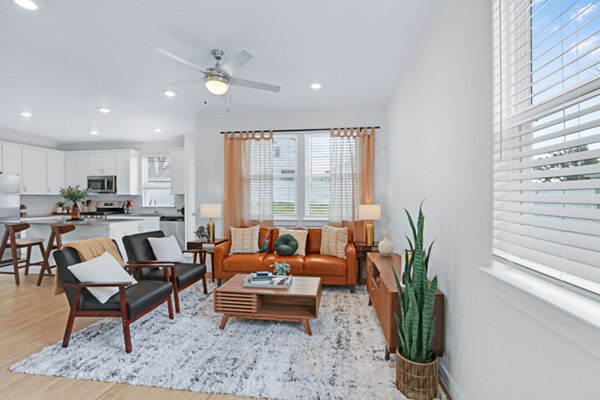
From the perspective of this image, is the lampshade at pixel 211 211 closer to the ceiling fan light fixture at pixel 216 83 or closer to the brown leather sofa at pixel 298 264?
the brown leather sofa at pixel 298 264

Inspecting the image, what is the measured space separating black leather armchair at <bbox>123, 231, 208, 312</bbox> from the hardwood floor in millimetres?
699

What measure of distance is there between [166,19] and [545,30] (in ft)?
8.36

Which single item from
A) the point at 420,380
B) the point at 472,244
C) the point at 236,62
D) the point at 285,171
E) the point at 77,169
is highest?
the point at 236,62

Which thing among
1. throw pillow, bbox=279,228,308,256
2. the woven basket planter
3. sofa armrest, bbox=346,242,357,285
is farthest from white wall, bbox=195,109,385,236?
the woven basket planter

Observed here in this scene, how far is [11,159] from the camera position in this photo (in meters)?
6.03

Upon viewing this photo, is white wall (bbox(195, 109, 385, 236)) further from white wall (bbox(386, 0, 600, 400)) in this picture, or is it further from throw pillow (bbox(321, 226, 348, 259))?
white wall (bbox(386, 0, 600, 400))

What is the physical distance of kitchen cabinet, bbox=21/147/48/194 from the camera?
634cm

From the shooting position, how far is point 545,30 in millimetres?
1215

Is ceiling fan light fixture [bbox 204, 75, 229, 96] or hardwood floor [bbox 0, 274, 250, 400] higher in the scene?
ceiling fan light fixture [bbox 204, 75, 229, 96]

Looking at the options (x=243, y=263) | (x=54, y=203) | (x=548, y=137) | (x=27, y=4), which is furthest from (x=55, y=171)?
(x=548, y=137)

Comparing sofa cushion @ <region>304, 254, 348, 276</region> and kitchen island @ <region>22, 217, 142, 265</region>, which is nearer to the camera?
sofa cushion @ <region>304, 254, 348, 276</region>

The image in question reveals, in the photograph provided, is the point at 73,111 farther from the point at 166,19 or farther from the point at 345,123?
the point at 345,123

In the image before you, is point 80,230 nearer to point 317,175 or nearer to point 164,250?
point 164,250

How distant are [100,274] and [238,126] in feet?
10.5
